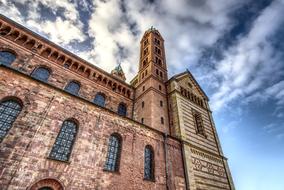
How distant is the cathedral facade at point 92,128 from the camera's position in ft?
27.5

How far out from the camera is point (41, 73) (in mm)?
15445

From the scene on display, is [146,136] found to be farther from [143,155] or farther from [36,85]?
[36,85]

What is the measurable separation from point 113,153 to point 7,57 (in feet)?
40.0

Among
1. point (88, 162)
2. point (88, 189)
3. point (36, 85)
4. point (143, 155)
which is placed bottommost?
point (88, 189)

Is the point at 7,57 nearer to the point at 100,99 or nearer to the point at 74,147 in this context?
the point at 100,99

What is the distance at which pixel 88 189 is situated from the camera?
29.0 ft

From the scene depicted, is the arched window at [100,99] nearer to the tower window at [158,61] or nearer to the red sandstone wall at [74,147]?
the red sandstone wall at [74,147]

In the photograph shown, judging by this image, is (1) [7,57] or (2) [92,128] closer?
(2) [92,128]

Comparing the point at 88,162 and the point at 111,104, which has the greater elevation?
the point at 111,104

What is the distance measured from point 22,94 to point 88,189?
6391 millimetres

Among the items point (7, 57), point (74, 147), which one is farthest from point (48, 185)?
point (7, 57)

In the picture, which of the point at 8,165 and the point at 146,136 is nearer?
the point at 8,165

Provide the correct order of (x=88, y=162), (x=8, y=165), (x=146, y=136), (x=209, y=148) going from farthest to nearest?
(x=209, y=148), (x=146, y=136), (x=88, y=162), (x=8, y=165)

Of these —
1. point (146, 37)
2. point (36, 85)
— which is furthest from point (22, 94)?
point (146, 37)
